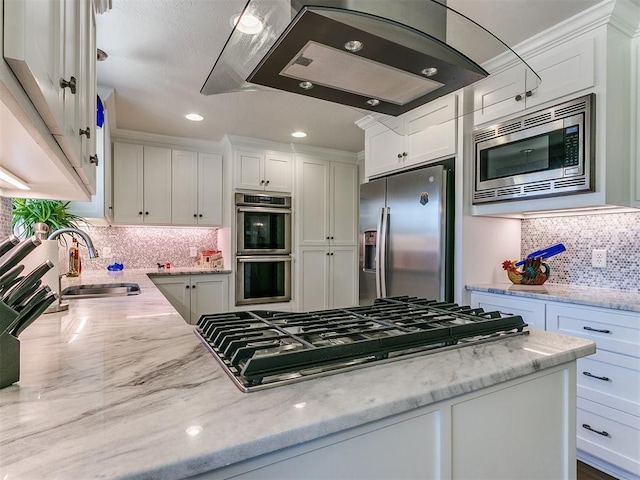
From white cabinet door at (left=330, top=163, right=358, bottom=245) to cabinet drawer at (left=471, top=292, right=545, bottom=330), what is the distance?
2196 mm

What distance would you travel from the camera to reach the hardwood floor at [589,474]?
1819mm

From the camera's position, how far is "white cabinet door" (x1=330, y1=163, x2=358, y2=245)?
173 inches

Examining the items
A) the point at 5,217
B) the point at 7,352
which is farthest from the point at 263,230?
the point at 7,352

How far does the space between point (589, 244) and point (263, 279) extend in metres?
2.93

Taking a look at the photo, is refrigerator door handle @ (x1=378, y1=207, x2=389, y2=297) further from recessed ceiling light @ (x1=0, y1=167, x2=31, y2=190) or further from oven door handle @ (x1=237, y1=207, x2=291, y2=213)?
recessed ceiling light @ (x1=0, y1=167, x2=31, y2=190)

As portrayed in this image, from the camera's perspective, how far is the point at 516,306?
2168 millimetres

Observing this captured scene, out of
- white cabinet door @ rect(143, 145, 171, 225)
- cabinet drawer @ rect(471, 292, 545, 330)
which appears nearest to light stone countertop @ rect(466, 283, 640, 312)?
cabinet drawer @ rect(471, 292, 545, 330)

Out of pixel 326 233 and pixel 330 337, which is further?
pixel 326 233

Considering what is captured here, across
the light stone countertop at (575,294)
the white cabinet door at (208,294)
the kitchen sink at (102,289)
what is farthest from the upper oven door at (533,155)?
the white cabinet door at (208,294)

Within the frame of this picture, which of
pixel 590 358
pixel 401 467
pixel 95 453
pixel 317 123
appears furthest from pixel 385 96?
pixel 317 123

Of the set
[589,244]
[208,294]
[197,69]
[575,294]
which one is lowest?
[208,294]

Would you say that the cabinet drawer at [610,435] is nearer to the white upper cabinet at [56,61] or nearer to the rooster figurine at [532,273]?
the rooster figurine at [532,273]

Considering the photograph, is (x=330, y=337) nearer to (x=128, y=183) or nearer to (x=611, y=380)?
(x=611, y=380)

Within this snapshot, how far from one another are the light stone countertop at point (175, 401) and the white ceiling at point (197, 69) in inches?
63.9
